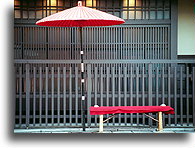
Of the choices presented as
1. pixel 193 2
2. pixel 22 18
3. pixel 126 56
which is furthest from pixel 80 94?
pixel 193 2

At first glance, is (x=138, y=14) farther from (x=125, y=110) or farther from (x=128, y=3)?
(x=125, y=110)

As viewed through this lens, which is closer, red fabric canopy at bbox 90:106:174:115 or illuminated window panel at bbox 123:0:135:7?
red fabric canopy at bbox 90:106:174:115

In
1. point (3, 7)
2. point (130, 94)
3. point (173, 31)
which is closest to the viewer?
point (3, 7)

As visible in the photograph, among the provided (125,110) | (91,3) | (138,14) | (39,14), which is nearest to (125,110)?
(125,110)

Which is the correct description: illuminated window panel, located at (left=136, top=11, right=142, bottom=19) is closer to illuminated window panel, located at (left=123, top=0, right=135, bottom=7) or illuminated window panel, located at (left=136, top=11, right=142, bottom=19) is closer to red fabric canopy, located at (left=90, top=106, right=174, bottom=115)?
illuminated window panel, located at (left=123, top=0, right=135, bottom=7)

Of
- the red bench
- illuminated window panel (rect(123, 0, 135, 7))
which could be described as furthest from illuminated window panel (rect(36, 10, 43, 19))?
the red bench

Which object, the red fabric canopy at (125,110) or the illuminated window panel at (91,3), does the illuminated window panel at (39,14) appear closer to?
the illuminated window panel at (91,3)

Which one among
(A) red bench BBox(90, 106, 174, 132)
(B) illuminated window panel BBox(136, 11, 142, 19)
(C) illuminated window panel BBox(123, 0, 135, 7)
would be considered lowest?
(A) red bench BBox(90, 106, 174, 132)

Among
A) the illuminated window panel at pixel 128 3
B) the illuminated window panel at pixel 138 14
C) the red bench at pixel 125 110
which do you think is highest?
the illuminated window panel at pixel 128 3

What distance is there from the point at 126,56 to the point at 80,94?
2.17 meters

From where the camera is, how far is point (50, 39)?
1288 centimetres

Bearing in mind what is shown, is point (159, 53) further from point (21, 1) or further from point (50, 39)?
point (21, 1)

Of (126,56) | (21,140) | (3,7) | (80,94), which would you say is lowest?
(21,140)

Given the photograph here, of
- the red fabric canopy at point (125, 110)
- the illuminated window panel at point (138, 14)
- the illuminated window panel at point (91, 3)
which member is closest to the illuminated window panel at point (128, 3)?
the illuminated window panel at point (138, 14)
